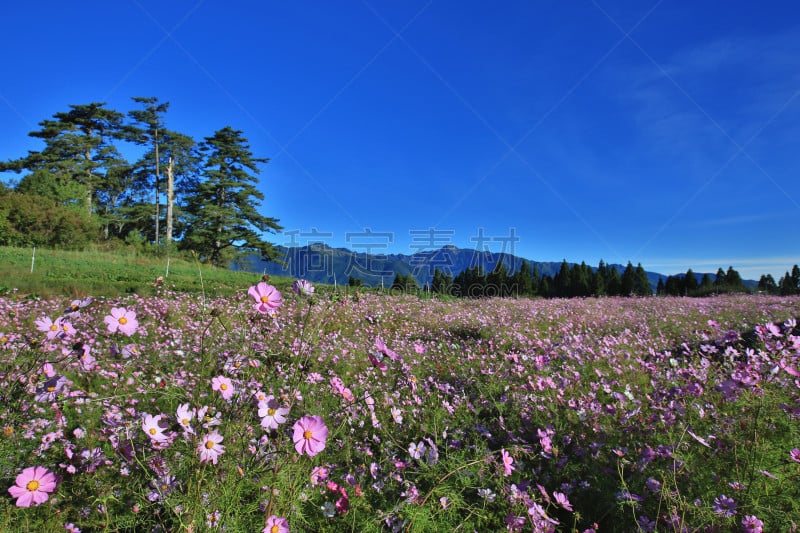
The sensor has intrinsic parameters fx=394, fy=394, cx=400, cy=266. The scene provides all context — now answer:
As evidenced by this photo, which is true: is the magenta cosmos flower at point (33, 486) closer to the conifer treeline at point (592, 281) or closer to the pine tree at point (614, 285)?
the conifer treeline at point (592, 281)

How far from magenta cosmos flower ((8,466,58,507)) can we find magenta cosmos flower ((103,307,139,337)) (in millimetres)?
469

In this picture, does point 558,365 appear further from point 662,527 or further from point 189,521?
point 189,521

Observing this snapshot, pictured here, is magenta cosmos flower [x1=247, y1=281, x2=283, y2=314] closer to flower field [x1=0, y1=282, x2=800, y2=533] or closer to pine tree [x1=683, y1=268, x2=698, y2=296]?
flower field [x1=0, y1=282, x2=800, y2=533]

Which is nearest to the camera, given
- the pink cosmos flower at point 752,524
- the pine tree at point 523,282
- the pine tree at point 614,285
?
the pink cosmos flower at point 752,524

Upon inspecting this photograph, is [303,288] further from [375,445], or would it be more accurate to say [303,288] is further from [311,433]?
[375,445]

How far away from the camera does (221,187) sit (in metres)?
33.1

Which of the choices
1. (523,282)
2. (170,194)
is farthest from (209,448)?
(523,282)

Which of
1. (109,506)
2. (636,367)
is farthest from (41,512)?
(636,367)

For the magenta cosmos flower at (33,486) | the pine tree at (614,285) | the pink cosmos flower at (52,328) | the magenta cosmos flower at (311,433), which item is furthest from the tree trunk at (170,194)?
the pine tree at (614,285)

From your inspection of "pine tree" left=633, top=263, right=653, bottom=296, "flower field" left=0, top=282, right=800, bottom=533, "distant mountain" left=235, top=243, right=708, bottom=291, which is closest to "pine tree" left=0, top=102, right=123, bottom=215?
"distant mountain" left=235, top=243, right=708, bottom=291

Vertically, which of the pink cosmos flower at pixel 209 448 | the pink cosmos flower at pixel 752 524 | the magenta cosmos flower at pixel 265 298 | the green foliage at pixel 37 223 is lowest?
the pink cosmos flower at pixel 752 524

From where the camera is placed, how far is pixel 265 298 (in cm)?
135

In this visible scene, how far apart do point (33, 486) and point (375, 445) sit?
190 centimetres

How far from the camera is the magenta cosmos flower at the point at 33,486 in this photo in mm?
1175
